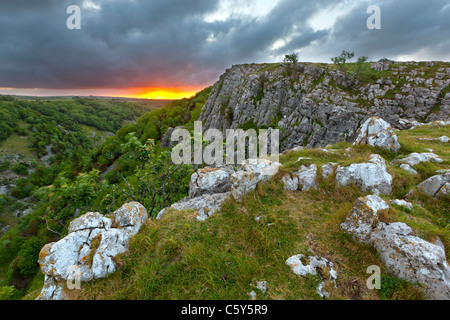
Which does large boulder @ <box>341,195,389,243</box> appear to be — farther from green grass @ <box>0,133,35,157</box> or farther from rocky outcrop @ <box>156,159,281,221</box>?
green grass @ <box>0,133,35,157</box>

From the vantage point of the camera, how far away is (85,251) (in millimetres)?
6262

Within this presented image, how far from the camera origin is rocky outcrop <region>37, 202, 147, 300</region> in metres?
5.60

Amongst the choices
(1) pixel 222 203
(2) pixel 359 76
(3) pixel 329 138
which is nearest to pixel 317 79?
(2) pixel 359 76

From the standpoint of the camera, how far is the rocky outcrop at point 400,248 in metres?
4.41

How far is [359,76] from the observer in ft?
169

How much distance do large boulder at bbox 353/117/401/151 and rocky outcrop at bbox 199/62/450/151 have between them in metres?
28.4

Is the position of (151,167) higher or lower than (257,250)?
higher

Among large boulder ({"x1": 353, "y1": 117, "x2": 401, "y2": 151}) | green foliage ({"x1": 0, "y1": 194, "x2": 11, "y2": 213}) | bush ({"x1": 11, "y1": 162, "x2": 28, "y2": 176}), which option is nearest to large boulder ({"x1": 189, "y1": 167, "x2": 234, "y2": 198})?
large boulder ({"x1": 353, "y1": 117, "x2": 401, "y2": 151})

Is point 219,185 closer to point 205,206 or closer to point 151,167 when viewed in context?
point 205,206


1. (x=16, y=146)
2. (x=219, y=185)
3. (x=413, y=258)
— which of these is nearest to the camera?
(x=413, y=258)

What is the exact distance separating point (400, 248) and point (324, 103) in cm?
5303

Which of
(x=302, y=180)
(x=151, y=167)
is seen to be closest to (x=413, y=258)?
(x=302, y=180)

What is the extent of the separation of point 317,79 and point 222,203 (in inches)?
2498
